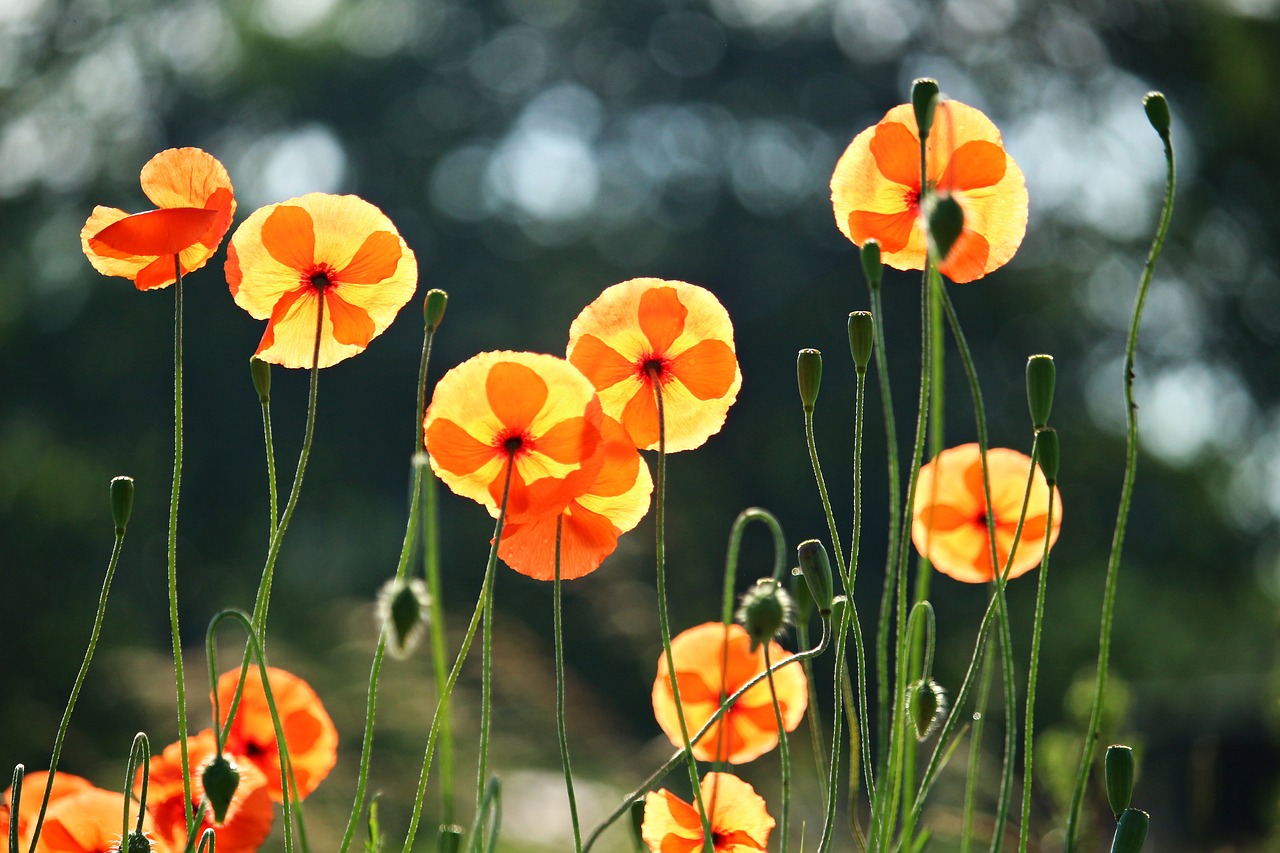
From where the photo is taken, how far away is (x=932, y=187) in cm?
88

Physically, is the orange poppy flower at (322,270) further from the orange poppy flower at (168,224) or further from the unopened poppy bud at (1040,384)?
the unopened poppy bud at (1040,384)

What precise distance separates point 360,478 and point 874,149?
10.5 meters

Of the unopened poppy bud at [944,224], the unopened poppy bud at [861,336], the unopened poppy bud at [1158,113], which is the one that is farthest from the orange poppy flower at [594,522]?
the unopened poppy bud at [1158,113]

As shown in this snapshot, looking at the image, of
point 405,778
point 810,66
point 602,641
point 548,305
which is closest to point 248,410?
point 548,305

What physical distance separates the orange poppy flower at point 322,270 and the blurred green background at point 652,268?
6.52 m

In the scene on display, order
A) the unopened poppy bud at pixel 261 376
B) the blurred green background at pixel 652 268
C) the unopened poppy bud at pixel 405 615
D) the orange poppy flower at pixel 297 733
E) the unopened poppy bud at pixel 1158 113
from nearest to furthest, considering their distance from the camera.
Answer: the unopened poppy bud at pixel 405 615
the unopened poppy bud at pixel 1158 113
the unopened poppy bud at pixel 261 376
the orange poppy flower at pixel 297 733
the blurred green background at pixel 652 268

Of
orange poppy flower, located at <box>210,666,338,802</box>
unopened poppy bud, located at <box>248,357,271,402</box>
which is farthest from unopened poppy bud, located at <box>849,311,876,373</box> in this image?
orange poppy flower, located at <box>210,666,338,802</box>

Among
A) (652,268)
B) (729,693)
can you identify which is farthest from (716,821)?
(652,268)

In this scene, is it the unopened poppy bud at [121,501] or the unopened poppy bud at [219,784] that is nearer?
the unopened poppy bud at [219,784]

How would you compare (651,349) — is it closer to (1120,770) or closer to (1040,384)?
(1040,384)

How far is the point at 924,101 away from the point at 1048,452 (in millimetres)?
236

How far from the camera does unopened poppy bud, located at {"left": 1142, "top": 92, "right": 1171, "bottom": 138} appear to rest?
76 centimetres

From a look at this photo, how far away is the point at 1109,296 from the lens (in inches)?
420

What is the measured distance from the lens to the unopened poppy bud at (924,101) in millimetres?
752
